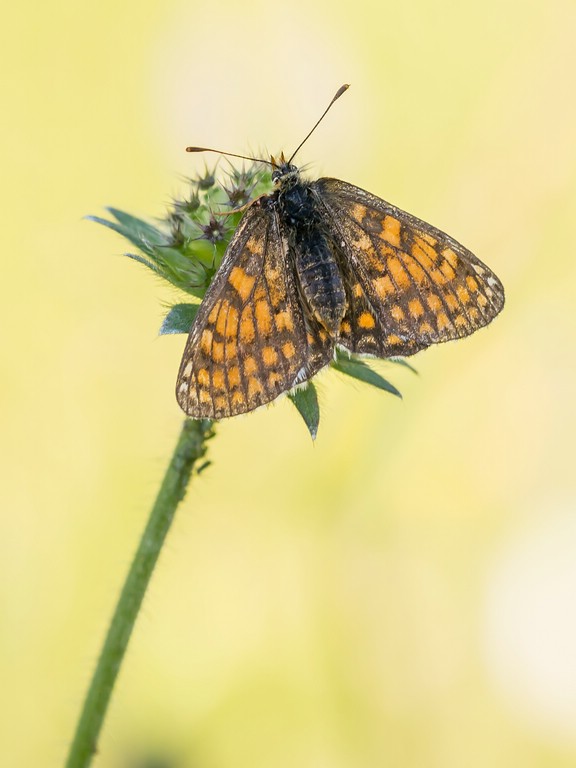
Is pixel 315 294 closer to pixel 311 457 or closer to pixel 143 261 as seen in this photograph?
pixel 143 261

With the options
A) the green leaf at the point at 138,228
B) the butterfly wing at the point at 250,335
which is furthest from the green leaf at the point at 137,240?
the butterfly wing at the point at 250,335

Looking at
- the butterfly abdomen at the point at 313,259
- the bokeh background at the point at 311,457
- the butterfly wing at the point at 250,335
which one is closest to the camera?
the butterfly wing at the point at 250,335

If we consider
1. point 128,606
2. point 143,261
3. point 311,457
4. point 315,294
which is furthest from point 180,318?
point 311,457

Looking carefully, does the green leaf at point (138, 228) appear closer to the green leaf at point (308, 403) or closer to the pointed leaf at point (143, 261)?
the pointed leaf at point (143, 261)

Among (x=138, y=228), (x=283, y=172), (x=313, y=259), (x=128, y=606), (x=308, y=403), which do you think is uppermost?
(x=283, y=172)

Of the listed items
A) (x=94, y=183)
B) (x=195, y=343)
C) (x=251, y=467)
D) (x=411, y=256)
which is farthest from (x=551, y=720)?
(x=94, y=183)

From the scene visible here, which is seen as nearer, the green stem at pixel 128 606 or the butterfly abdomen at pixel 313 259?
the green stem at pixel 128 606

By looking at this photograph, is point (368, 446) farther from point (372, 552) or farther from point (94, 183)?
point (94, 183)
